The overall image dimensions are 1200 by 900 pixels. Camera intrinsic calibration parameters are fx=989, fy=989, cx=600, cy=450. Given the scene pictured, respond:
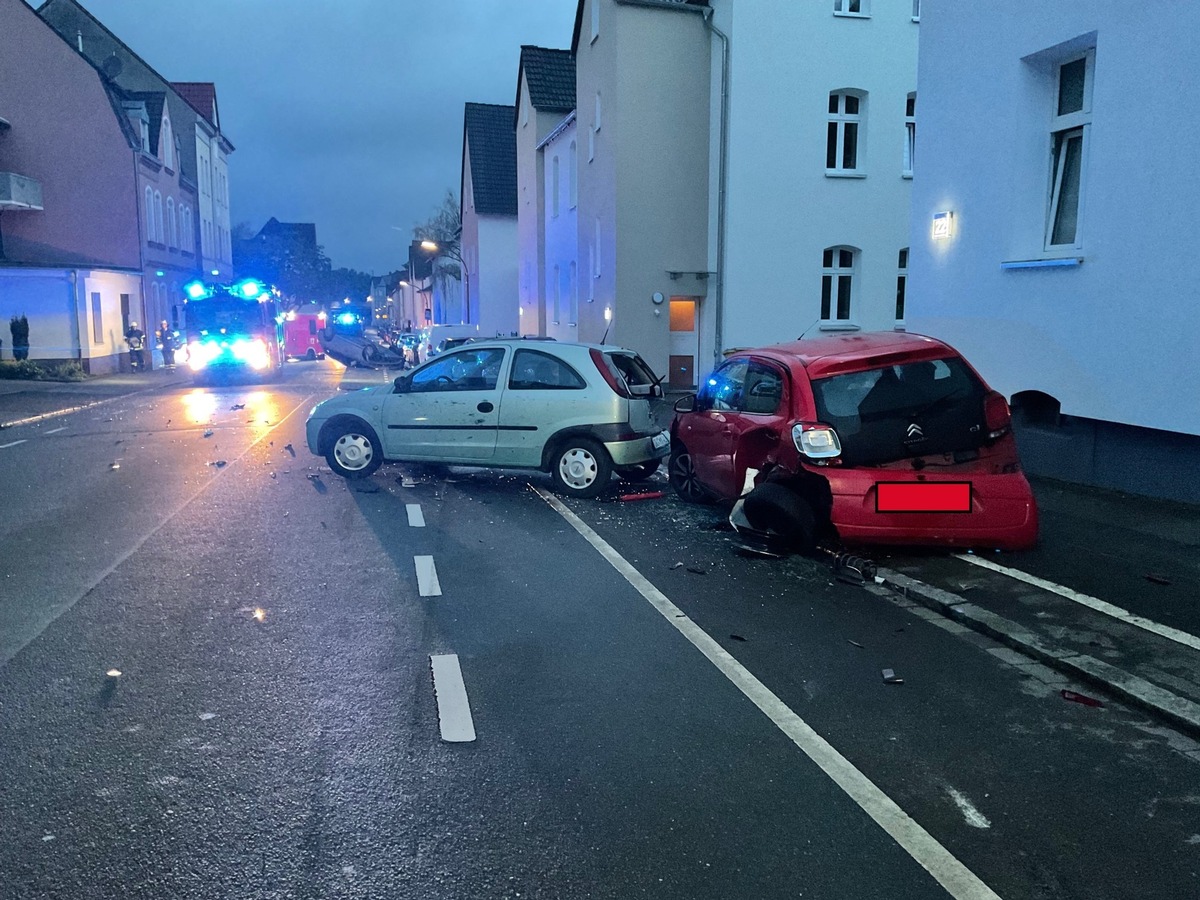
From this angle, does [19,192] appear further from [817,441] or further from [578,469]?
[817,441]

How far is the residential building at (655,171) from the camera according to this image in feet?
78.0

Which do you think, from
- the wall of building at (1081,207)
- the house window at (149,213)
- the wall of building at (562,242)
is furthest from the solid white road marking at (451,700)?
the house window at (149,213)

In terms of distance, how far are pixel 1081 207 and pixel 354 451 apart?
823 cm

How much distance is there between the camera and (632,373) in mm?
11156

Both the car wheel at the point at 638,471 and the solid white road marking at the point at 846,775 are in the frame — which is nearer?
the solid white road marking at the point at 846,775

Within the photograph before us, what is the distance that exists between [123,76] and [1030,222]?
50.7 m

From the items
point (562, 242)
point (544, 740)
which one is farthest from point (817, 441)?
point (562, 242)

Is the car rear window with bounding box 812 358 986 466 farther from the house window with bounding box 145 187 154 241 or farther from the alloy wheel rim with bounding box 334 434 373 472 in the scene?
the house window with bounding box 145 187 154 241

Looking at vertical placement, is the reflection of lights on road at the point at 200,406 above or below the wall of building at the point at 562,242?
below

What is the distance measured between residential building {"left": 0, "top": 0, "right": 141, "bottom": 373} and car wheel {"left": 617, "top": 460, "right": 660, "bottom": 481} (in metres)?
27.1

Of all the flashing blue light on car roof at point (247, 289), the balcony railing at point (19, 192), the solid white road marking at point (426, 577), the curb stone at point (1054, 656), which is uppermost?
the balcony railing at point (19, 192)

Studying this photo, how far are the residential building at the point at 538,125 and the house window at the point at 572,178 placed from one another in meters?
3.01

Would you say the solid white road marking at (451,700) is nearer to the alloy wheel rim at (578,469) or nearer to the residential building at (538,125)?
the alloy wheel rim at (578,469)

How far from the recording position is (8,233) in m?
33.0
